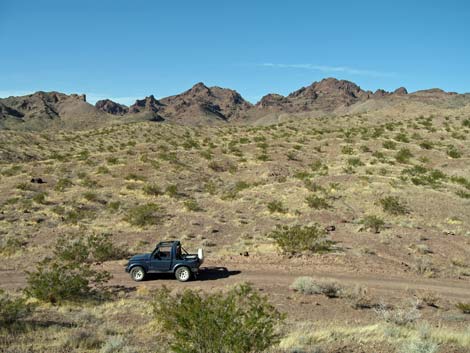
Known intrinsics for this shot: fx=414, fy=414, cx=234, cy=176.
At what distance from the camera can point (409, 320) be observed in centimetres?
1113

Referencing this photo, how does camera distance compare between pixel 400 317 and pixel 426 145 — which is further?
pixel 426 145

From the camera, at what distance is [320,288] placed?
45.8ft

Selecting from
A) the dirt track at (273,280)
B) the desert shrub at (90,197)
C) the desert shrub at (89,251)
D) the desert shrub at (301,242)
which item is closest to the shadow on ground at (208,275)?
the dirt track at (273,280)

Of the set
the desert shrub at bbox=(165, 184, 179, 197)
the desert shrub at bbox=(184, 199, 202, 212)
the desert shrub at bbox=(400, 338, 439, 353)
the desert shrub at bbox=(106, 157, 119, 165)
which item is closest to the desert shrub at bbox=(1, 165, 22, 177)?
the desert shrub at bbox=(106, 157, 119, 165)

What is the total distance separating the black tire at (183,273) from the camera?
15.3 meters

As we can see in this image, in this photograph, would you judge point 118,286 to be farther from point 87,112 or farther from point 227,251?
point 87,112

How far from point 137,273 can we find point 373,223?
12205 mm

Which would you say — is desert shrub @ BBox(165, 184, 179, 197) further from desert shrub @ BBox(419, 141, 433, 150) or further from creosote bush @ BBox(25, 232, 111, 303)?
desert shrub @ BBox(419, 141, 433, 150)

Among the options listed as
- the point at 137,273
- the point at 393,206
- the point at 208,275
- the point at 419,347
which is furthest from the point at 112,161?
the point at 419,347

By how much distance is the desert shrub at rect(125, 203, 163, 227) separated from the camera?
898 inches

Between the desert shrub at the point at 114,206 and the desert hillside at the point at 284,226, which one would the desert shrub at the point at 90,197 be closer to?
the desert hillside at the point at 284,226

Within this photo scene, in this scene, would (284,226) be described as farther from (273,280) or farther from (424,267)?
(424,267)

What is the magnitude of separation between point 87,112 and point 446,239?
6449 inches

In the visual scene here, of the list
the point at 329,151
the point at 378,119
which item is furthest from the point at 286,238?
the point at 378,119
